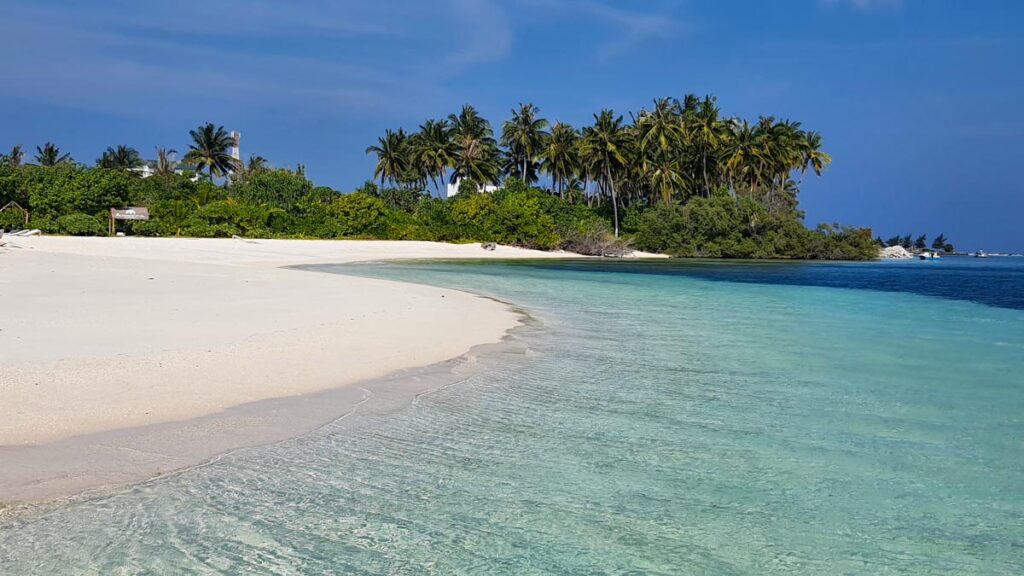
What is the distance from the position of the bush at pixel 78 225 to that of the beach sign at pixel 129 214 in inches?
34.4

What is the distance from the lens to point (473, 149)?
2530 inches

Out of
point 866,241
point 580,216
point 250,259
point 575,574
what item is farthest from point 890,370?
point 866,241

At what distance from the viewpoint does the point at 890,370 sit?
8352 millimetres

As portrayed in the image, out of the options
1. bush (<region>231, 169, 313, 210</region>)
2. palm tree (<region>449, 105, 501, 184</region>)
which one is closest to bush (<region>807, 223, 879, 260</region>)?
palm tree (<region>449, 105, 501, 184</region>)

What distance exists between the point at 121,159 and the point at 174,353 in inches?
2896

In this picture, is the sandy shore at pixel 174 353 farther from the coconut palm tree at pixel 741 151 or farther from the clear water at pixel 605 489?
the coconut palm tree at pixel 741 151

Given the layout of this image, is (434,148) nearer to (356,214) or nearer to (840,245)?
(356,214)

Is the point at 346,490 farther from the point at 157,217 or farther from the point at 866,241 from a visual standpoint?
the point at 866,241

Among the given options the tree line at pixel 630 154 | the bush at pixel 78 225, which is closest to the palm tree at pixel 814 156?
the tree line at pixel 630 154

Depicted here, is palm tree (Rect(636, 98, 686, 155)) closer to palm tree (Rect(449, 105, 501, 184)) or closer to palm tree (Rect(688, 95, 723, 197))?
palm tree (Rect(688, 95, 723, 197))

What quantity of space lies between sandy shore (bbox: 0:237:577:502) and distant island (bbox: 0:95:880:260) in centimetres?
2605

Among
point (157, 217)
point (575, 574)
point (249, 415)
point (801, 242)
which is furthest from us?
point (801, 242)

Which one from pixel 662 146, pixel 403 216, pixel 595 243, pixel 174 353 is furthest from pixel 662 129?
pixel 174 353

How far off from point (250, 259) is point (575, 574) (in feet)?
94.6
